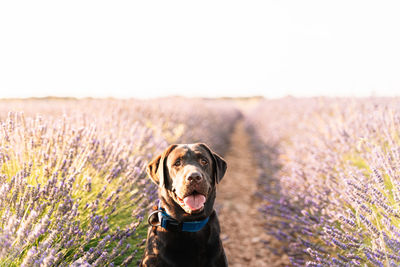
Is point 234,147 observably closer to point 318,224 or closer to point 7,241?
point 318,224

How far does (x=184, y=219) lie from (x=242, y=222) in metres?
2.36

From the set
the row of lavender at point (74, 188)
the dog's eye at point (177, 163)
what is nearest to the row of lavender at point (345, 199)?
the dog's eye at point (177, 163)

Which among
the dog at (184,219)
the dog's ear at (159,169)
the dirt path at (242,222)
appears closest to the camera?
the dog at (184,219)

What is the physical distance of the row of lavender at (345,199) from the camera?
78.1 inches

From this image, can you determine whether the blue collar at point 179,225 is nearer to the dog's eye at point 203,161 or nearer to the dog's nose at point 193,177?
the dog's nose at point 193,177

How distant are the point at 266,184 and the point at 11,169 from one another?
4.14m

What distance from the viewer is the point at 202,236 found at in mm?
2039

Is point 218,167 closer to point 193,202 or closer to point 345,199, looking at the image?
point 193,202

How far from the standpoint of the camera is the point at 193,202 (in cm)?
202

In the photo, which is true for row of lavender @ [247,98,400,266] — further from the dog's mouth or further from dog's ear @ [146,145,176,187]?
dog's ear @ [146,145,176,187]

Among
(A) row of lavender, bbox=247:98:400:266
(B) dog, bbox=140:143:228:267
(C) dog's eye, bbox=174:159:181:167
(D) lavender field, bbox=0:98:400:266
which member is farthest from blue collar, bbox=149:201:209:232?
(A) row of lavender, bbox=247:98:400:266

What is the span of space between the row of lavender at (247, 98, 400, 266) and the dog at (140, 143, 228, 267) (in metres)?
0.67

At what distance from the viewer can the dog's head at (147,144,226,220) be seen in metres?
2.02

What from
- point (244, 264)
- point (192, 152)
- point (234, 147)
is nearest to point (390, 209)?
point (192, 152)
